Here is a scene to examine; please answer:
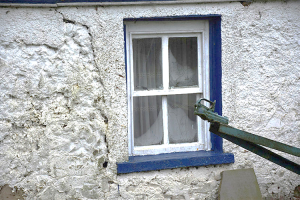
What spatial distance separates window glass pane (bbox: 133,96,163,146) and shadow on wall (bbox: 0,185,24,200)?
127cm

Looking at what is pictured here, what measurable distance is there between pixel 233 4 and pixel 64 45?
5.99 ft

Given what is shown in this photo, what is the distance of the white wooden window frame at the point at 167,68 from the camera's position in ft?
10.4

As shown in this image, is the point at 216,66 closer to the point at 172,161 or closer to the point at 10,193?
the point at 172,161

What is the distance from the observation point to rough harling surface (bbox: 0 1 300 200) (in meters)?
2.87

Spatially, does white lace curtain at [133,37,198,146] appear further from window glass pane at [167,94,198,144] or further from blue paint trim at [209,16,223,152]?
blue paint trim at [209,16,223,152]

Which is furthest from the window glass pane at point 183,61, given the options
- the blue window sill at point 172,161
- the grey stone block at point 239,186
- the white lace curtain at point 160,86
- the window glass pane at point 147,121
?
the grey stone block at point 239,186

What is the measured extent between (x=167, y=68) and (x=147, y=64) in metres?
0.23

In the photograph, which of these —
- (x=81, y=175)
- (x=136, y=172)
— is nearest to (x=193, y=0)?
(x=136, y=172)

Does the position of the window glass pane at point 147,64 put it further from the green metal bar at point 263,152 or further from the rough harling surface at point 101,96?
A: the green metal bar at point 263,152

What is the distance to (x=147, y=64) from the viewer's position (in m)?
3.27

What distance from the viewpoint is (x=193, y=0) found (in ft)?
10.1

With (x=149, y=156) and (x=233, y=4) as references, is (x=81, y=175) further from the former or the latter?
(x=233, y=4)

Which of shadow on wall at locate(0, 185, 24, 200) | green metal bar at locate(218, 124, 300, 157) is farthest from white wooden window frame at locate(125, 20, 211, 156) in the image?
green metal bar at locate(218, 124, 300, 157)

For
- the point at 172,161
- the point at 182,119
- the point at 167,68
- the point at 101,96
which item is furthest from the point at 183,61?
the point at 172,161
